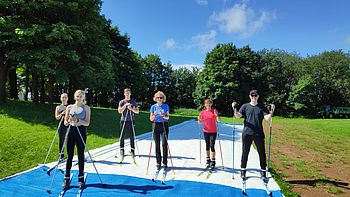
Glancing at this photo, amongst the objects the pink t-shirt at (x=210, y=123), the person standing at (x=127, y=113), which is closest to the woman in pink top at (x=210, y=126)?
the pink t-shirt at (x=210, y=123)

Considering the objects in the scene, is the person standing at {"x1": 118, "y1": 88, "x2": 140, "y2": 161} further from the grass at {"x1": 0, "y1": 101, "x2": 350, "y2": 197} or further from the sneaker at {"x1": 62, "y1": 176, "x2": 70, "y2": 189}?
the sneaker at {"x1": 62, "y1": 176, "x2": 70, "y2": 189}

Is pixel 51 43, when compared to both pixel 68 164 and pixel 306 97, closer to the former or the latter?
pixel 68 164

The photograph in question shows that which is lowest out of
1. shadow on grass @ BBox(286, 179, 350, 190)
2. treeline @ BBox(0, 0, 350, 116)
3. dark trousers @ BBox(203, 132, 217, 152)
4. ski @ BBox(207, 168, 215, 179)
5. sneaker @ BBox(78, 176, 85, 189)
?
shadow on grass @ BBox(286, 179, 350, 190)

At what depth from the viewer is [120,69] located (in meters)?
34.2

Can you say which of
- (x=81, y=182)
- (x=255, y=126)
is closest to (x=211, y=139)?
(x=255, y=126)

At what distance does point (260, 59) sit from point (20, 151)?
4140cm

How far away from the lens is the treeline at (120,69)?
13.2 metres

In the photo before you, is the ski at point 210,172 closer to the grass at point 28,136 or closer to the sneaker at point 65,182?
the sneaker at point 65,182

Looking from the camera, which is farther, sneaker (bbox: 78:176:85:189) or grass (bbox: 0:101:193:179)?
grass (bbox: 0:101:193:179)

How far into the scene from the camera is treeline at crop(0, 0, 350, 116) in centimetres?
1319

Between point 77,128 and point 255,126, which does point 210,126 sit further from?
point 77,128

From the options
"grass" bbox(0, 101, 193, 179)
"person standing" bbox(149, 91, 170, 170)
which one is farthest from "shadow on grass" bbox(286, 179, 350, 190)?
"grass" bbox(0, 101, 193, 179)

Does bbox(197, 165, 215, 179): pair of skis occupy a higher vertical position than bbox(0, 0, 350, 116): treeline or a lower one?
lower

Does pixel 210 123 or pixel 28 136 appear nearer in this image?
pixel 210 123
